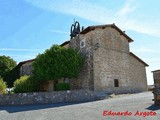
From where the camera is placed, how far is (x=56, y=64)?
2084 cm

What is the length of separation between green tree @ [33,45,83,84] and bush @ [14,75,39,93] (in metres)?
0.92

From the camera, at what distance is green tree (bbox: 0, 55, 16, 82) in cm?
3234

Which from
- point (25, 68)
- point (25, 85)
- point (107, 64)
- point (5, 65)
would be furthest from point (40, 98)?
point (5, 65)

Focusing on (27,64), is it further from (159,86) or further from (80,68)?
(159,86)

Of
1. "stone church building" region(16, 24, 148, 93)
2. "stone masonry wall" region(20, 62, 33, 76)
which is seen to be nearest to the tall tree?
"stone masonry wall" region(20, 62, 33, 76)

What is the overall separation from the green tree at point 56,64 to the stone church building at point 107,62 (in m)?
1.78

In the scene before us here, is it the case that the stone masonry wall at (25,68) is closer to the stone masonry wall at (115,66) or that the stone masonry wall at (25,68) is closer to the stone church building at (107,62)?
the stone church building at (107,62)

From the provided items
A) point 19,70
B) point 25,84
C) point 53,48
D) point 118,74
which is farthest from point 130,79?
point 19,70

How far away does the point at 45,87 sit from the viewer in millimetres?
26203

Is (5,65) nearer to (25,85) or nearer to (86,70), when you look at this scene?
(25,85)

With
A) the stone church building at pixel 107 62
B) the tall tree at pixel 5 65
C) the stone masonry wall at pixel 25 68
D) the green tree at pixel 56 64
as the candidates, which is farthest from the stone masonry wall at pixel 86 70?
the tall tree at pixel 5 65

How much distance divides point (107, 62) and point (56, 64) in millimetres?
6326

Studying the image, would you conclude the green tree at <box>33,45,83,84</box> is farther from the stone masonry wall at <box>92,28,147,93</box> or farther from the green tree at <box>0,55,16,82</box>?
the green tree at <box>0,55,16,82</box>

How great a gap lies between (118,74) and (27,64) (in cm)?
1387
